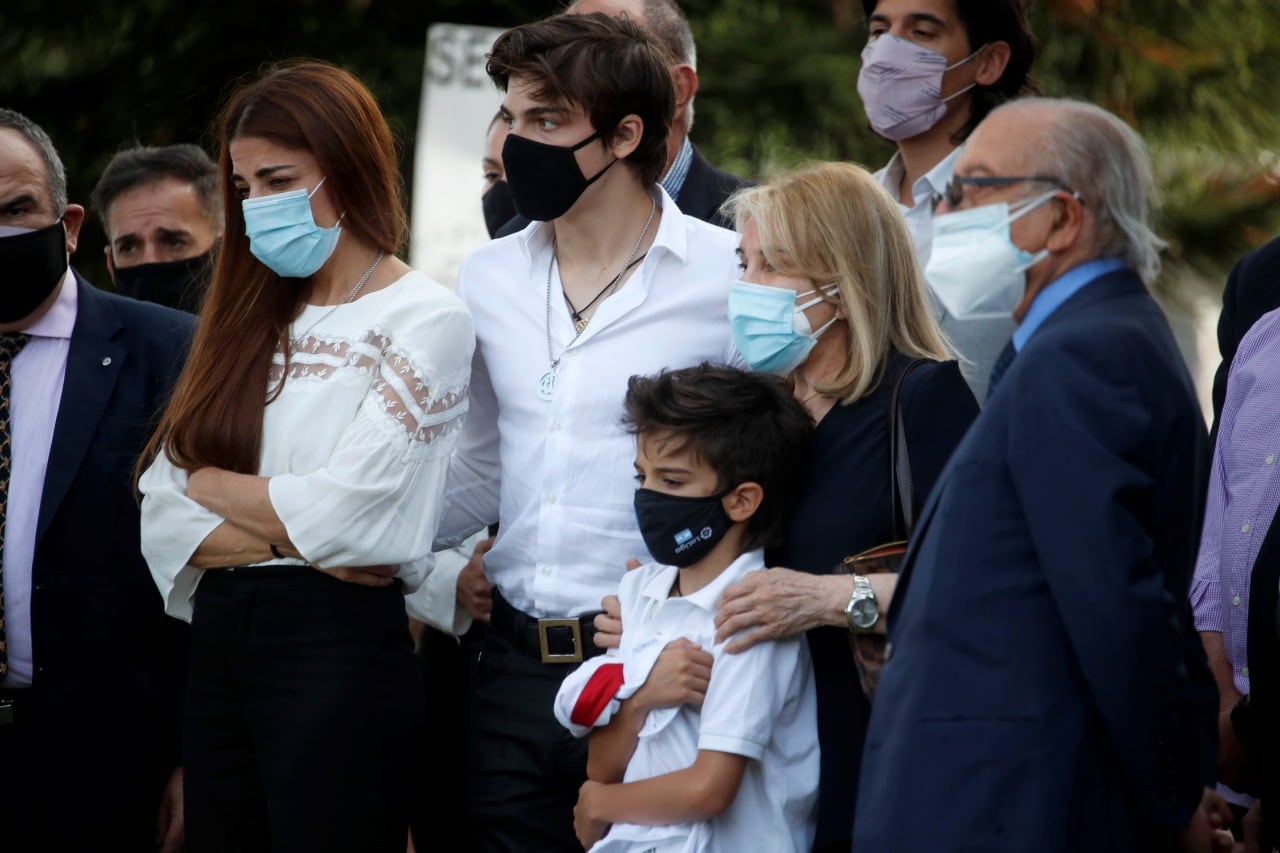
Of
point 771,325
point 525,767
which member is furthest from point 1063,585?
point 525,767

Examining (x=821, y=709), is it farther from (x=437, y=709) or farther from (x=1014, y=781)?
(x=437, y=709)

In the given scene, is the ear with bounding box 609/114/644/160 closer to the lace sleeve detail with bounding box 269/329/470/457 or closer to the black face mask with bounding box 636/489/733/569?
the lace sleeve detail with bounding box 269/329/470/457

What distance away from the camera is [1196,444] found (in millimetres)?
2459

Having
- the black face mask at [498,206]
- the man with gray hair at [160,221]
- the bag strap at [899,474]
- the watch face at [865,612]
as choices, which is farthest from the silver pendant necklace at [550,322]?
the man with gray hair at [160,221]

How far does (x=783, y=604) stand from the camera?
9.58 feet

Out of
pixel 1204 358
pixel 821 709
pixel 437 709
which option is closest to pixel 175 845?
pixel 437 709

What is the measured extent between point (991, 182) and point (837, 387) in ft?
→ 2.13

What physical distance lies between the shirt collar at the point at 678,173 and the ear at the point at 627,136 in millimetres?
930

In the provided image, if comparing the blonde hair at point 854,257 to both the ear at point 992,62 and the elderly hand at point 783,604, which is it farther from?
the ear at point 992,62

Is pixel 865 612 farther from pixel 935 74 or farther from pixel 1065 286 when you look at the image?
pixel 935 74

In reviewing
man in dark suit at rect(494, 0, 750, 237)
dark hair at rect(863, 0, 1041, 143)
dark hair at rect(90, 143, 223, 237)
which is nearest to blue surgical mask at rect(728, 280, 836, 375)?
man in dark suit at rect(494, 0, 750, 237)

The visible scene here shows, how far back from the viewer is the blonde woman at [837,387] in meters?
2.96

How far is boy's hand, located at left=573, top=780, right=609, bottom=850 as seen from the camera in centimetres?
307

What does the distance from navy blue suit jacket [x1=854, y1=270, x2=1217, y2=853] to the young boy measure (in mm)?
507
